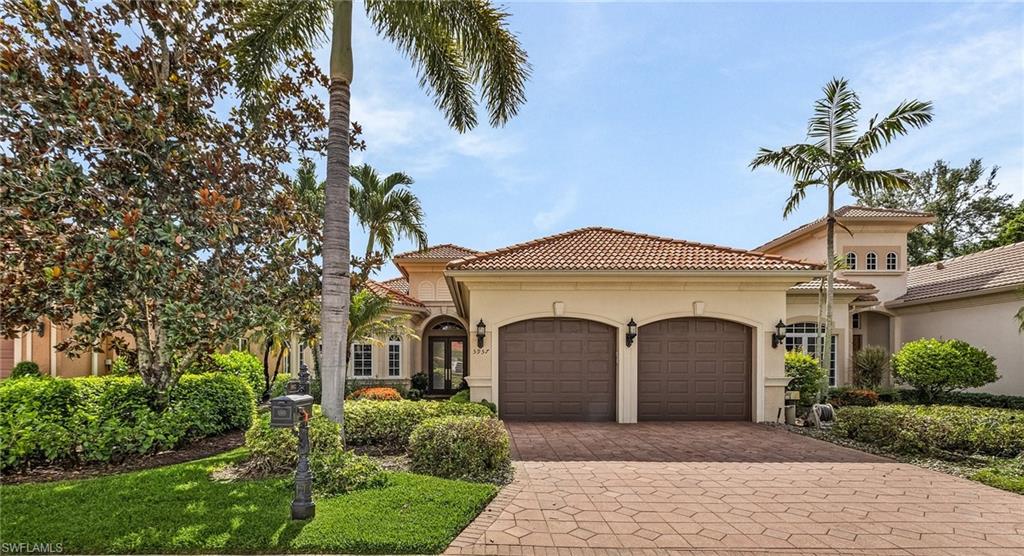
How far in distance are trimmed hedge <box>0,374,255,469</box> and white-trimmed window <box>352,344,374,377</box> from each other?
9.55m

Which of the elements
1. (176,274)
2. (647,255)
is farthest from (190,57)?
(647,255)

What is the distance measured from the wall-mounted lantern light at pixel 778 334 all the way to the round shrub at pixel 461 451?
7.94 meters

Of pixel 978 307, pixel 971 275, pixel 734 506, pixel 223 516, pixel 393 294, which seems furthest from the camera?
pixel 393 294

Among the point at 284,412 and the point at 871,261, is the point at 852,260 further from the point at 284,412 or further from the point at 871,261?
the point at 284,412

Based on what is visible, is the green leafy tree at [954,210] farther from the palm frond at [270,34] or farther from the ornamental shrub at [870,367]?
the palm frond at [270,34]

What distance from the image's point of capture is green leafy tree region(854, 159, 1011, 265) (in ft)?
95.9

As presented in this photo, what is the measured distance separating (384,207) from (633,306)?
9.49m

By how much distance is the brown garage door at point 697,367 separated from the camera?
36.7 feet

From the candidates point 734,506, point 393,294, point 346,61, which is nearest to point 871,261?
point 734,506

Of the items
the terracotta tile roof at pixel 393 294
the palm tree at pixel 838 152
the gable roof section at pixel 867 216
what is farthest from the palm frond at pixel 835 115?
the terracotta tile roof at pixel 393 294

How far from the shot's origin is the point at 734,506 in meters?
5.48

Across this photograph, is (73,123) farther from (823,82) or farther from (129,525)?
(823,82)

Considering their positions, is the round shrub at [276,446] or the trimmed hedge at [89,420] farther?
the trimmed hedge at [89,420]

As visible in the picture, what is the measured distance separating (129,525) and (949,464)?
37.8 ft
